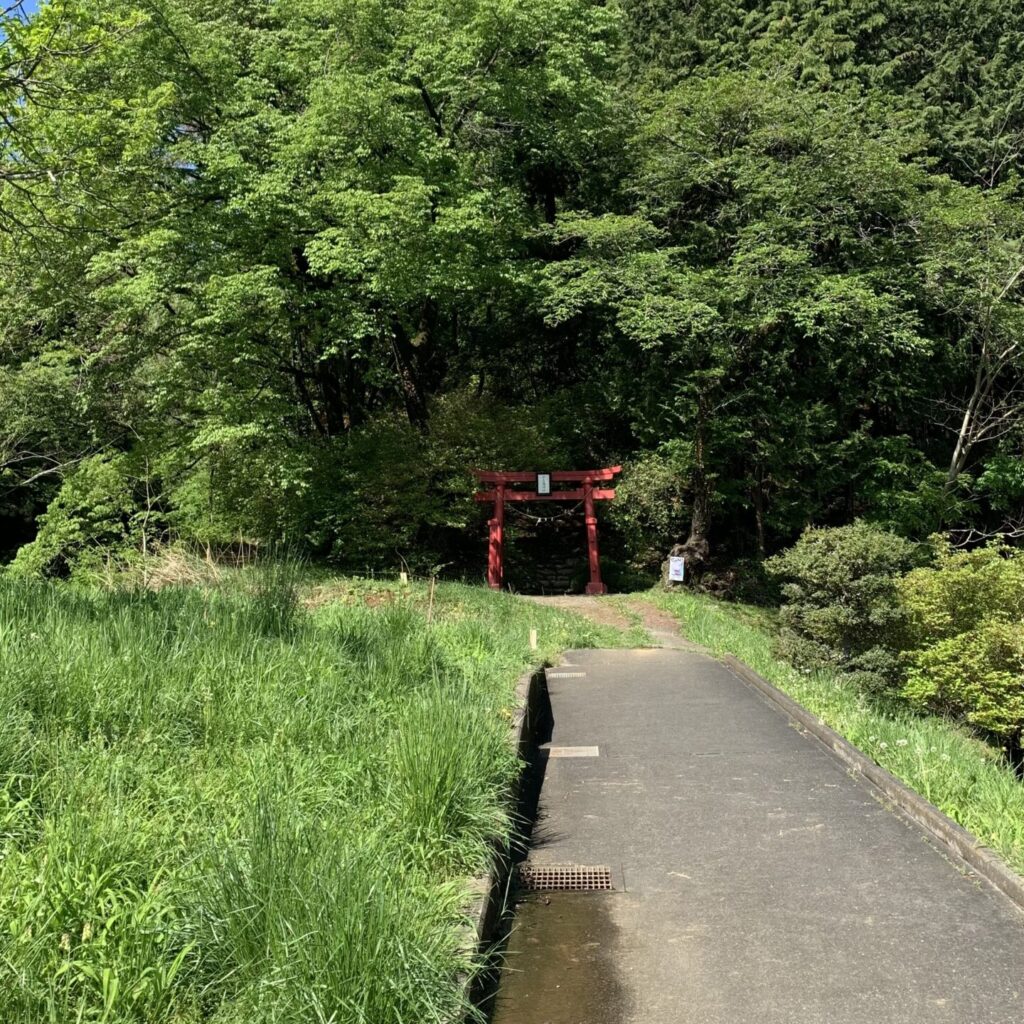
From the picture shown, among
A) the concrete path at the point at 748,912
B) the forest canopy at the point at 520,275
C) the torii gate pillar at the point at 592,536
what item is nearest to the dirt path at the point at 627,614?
the torii gate pillar at the point at 592,536

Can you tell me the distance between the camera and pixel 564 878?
3.80 metres

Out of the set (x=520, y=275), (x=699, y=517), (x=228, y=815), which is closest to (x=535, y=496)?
(x=699, y=517)

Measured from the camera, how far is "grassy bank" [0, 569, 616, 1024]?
7.25 feet

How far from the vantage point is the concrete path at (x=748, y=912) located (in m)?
2.78

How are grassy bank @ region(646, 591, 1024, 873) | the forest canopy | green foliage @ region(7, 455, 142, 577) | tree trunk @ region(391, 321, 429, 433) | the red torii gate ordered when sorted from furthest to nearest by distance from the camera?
tree trunk @ region(391, 321, 429, 433) → the red torii gate → green foliage @ region(7, 455, 142, 577) → the forest canopy → grassy bank @ region(646, 591, 1024, 873)

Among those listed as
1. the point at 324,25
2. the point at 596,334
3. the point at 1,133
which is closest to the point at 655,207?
the point at 596,334

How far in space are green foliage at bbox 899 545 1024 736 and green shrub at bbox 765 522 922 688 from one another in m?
0.31

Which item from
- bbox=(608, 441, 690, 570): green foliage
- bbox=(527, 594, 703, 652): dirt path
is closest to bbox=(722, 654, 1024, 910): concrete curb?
bbox=(527, 594, 703, 652): dirt path

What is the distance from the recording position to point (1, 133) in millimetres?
7109

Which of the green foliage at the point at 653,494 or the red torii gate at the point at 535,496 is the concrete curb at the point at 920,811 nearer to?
the red torii gate at the point at 535,496

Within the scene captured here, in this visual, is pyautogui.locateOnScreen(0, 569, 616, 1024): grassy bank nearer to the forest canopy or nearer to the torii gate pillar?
the forest canopy

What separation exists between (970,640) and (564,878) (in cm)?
705

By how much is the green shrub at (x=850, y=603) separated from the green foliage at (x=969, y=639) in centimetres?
31

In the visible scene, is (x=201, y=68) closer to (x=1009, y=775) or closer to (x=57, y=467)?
(x=57, y=467)
